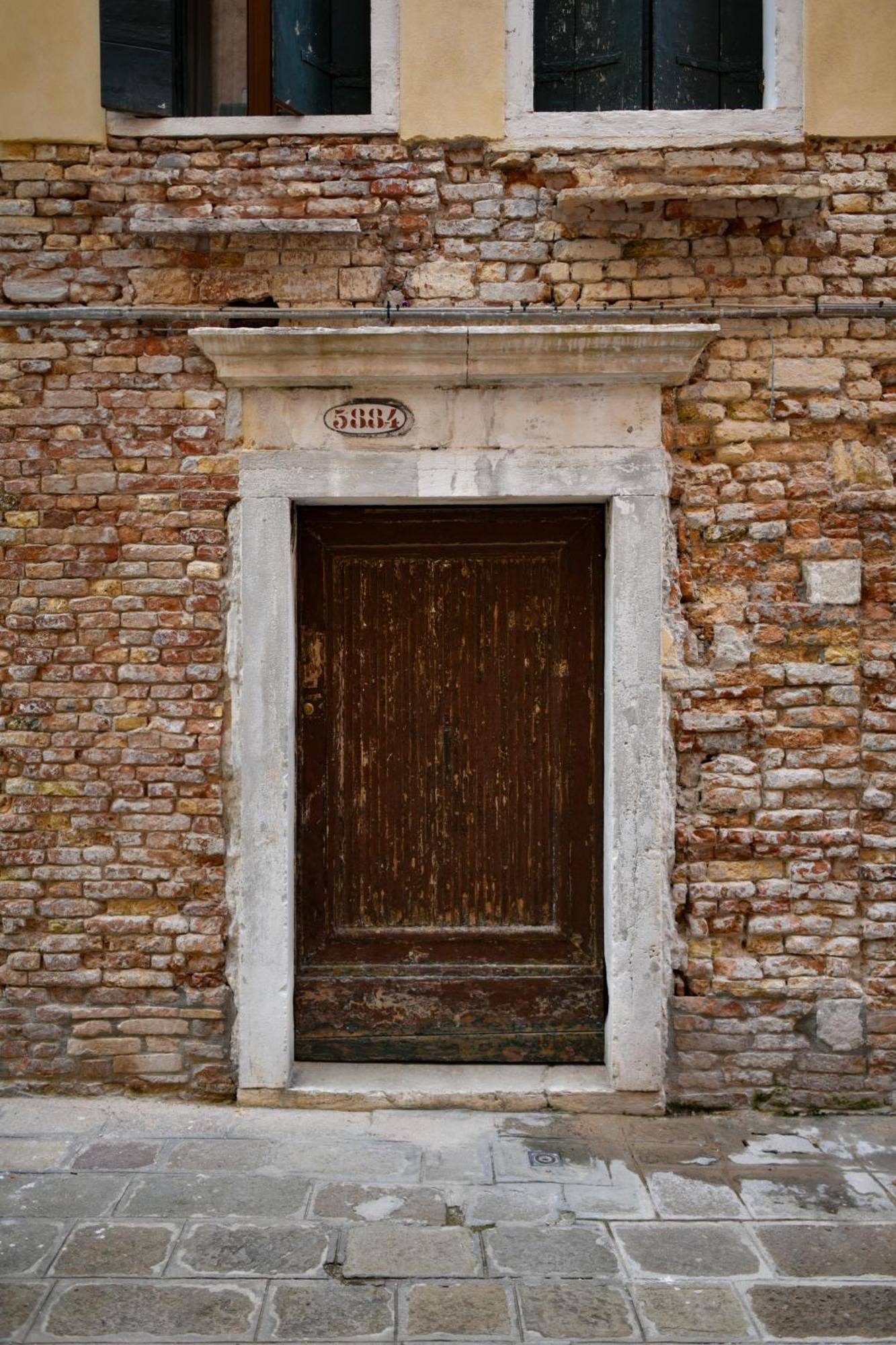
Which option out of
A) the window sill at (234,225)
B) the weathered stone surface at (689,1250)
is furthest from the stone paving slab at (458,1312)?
the window sill at (234,225)

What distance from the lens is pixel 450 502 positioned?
165 inches

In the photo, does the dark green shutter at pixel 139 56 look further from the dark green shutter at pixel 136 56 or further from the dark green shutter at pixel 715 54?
the dark green shutter at pixel 715 54

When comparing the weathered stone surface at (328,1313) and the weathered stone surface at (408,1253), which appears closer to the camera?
the weathered stone surface at (328,1313)

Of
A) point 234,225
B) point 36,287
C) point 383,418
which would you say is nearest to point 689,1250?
point 383,418

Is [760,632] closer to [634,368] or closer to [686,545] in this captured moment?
[686,545]

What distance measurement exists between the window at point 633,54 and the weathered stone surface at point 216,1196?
4018 mm

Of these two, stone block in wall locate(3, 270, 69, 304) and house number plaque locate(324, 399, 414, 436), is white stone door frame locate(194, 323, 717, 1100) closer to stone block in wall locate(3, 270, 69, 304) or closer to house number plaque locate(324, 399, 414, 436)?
house number plaque locate(324, 399, 414, 436)

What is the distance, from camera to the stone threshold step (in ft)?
13.5

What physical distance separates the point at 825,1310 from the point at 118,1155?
228cm

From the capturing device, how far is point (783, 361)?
4.13m

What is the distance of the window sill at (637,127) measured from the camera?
409 cm

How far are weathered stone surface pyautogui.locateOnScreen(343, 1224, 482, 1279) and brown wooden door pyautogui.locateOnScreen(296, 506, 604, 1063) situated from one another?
1.08 metres

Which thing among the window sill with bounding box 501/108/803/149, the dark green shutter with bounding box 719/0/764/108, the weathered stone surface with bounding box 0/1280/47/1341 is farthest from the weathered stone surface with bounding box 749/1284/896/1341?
the dark green shutter with bounding box 719/0/764/108

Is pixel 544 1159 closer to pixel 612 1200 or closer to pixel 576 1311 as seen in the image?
pixel 612 1200
